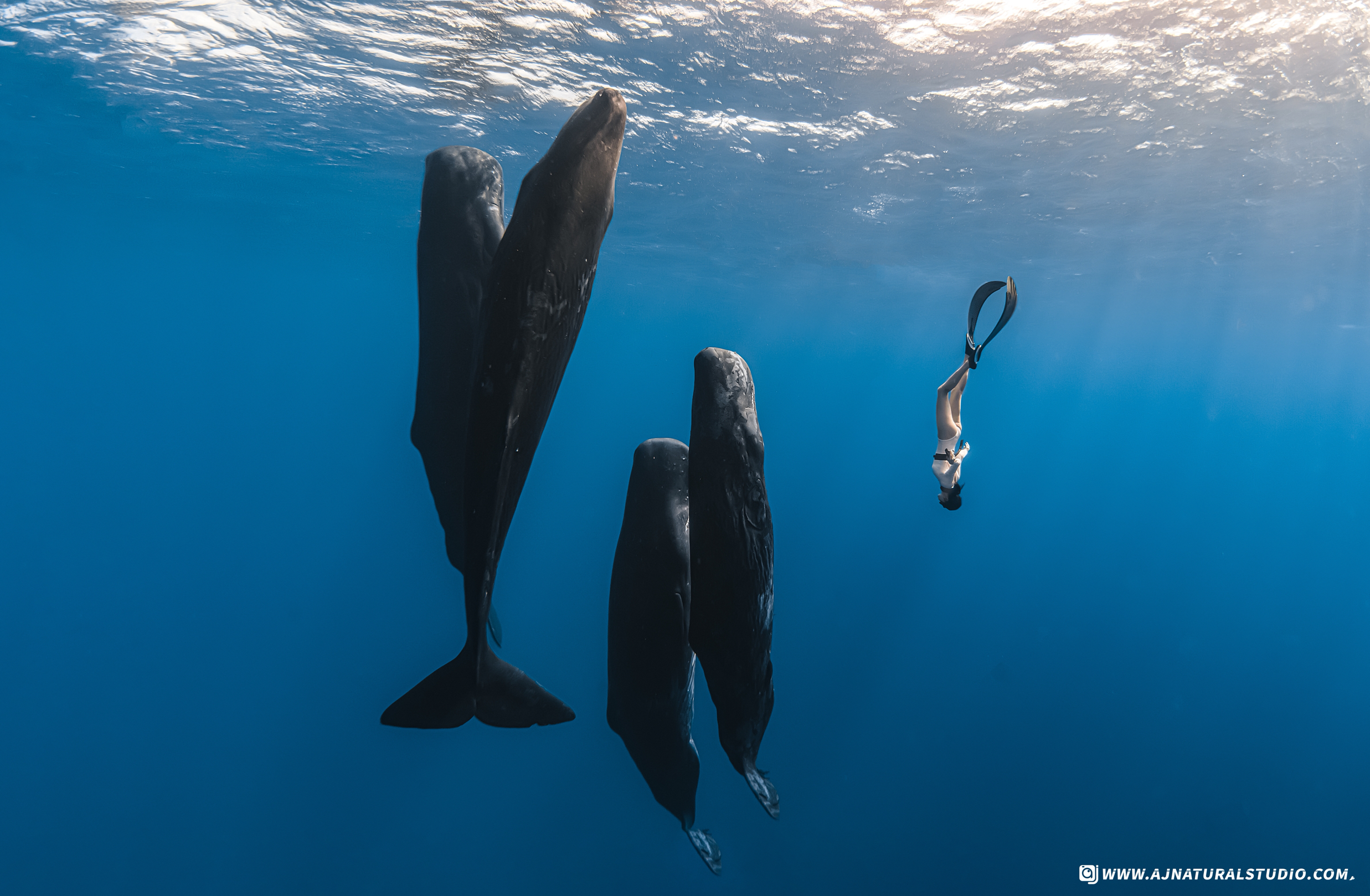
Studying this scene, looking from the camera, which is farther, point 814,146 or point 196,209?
point 196,209

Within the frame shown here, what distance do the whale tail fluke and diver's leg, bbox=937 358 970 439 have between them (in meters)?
2.67

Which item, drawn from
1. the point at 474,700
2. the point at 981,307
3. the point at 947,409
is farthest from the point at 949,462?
the point at 474,700

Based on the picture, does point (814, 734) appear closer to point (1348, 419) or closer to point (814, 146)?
point (814, 146)

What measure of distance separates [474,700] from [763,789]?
1108mm

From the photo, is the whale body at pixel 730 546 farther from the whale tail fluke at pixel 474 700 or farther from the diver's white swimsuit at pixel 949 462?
the diver's white swimsuit at pixel 949 462

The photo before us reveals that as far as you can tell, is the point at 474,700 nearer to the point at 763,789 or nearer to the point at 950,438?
the point at 763,789

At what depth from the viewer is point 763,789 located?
2.49m

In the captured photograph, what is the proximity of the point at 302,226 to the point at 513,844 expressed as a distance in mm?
29995

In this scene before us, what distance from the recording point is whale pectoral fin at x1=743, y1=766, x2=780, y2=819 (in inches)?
95.3

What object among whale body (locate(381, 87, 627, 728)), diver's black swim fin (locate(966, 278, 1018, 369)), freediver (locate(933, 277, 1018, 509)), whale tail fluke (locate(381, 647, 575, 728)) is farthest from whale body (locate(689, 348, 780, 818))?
freediver (locate(933, 277, 1018, 509))

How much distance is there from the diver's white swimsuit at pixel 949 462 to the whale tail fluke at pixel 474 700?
2.72 m

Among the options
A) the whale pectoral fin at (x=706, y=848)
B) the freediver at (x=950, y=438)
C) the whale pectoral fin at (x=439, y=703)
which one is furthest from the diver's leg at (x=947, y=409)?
the whale pectoral fin at (x=439, y=703)

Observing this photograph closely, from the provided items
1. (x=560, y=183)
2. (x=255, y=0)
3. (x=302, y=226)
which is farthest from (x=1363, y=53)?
(x=302, y=226)

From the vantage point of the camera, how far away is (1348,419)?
8275cm
